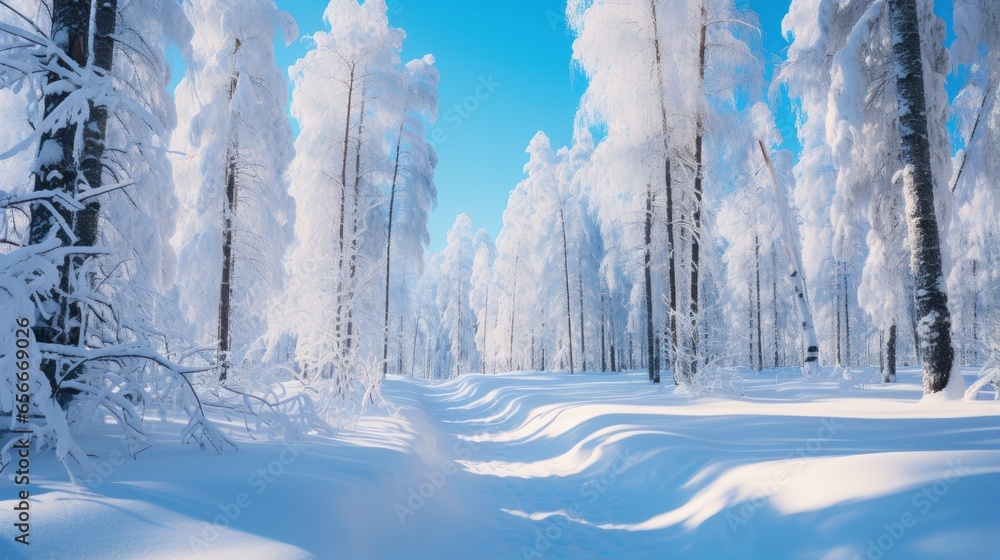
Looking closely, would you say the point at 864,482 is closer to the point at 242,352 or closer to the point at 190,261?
the point at 242,352

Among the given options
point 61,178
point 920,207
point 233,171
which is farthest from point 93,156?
point 920,207

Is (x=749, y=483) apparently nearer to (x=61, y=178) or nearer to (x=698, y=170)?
(x=61, y=178)

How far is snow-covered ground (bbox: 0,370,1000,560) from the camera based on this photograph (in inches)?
86.6

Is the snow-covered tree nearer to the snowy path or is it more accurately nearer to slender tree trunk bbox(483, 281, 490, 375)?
the snowy path

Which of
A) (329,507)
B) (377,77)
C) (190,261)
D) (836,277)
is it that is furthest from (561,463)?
(836,277)

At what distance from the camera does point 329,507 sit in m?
2.97

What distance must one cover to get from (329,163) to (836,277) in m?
32.0

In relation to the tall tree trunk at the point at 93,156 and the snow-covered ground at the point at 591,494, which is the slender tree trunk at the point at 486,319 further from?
the tall tree trunk at the point at 93,156

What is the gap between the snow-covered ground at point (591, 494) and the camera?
2.20 metres

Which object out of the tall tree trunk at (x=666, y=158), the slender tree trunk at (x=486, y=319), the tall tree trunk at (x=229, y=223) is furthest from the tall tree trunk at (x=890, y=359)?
the slender tree trunk at (x=486, y=319)

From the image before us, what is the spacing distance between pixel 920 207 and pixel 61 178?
30.8 feet

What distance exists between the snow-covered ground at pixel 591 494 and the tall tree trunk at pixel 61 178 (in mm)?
946

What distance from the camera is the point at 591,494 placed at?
16.1 feet

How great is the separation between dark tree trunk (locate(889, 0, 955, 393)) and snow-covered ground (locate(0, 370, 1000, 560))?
73cm
